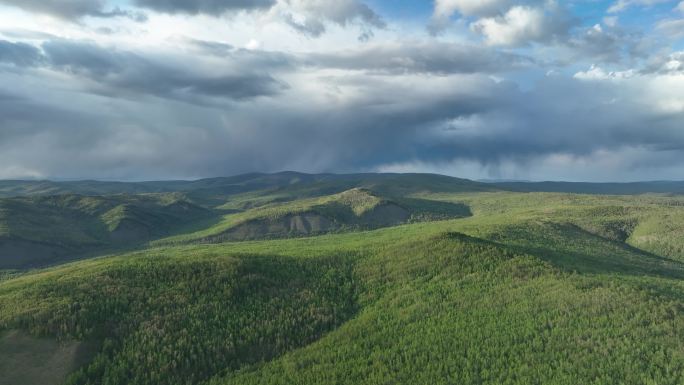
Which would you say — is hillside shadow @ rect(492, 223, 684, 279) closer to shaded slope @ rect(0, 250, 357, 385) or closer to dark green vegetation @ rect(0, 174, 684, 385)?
dark green vegetation @ rect(0, 174, 684, 385)

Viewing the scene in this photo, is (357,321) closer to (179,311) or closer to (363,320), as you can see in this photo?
(363,320)

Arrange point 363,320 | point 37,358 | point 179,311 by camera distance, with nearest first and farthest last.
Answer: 1. point 37,358
2. point 179,311
3. point 363,320

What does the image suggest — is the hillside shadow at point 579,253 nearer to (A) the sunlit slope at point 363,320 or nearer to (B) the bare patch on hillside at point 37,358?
(A) the sunlit slope at point 363,320

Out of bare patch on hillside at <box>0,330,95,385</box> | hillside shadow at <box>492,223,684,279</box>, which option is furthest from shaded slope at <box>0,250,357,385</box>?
hillside shadow at <box>492,223,684,279</box>

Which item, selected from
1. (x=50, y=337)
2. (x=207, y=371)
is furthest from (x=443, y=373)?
(x=50, y=337)

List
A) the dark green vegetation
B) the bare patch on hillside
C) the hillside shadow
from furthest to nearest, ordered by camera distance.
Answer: the hillside shadow < the bare patch on hillside < the dark green vegetation

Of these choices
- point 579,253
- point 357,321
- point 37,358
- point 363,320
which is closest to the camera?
point 37,358

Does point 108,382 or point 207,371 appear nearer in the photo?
point 108,382

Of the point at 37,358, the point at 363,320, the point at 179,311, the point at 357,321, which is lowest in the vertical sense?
the point at 357,321

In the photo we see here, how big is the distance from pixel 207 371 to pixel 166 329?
10023mm

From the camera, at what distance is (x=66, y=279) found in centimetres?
7000

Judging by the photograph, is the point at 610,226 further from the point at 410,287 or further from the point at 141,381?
the point at 141,381

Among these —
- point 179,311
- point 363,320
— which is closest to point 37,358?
point 179,311

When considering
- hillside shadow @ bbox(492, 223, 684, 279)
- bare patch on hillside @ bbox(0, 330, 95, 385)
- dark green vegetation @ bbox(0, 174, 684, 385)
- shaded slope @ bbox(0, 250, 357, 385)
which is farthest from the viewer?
hillside shadow @ bbox(492, 223, 684, 279)
